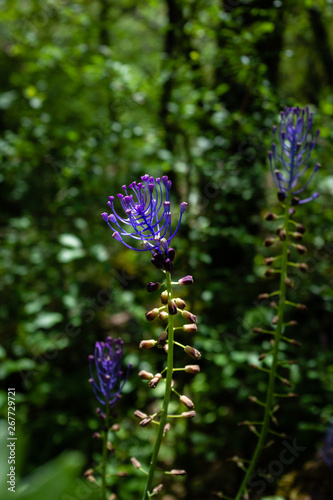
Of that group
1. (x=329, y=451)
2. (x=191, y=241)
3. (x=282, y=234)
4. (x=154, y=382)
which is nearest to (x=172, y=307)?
(x=154, y=382)

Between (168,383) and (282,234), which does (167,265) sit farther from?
(282,234)

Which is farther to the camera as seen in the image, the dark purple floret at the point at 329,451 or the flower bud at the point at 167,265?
the dark purple floret at the point at 329,451

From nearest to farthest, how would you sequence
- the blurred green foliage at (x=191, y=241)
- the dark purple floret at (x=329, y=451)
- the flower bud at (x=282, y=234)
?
1. the flower bud at (x=282, y=234)
2. the dark purple floret at (x=329, y=451)
3. the blurred green foliage at (x=191, y=241)

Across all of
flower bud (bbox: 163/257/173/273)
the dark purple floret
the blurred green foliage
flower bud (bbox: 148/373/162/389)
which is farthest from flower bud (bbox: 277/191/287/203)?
the dark purple floret

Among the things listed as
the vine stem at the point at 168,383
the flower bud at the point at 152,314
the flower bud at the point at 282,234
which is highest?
the flower bud at the point at 282,234

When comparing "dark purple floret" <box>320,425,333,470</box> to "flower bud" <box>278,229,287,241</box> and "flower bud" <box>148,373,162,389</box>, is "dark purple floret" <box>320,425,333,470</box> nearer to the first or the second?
"flower bud" <box>278,229,287,241</box>

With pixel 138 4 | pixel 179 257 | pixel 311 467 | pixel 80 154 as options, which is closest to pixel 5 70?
pixel 138 4

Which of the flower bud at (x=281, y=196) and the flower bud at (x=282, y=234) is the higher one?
the flower bud at (x=281, y=196)

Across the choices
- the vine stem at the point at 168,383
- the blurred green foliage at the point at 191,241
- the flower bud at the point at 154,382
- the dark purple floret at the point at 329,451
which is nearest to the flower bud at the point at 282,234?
the vine stem at the point at 168,383

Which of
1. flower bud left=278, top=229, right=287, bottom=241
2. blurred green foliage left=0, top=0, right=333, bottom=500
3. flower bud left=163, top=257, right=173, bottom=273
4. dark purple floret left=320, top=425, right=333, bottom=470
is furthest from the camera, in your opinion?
blurred green foliage left=0, top=0, right=333, bottom=500

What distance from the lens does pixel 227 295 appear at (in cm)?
246

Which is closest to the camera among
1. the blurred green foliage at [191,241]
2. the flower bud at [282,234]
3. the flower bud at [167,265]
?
the flower bud at [167,265]

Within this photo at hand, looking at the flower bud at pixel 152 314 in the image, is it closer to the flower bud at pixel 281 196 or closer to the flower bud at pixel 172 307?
the flower bud at pixel 172 307

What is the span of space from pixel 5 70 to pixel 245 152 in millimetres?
10057
